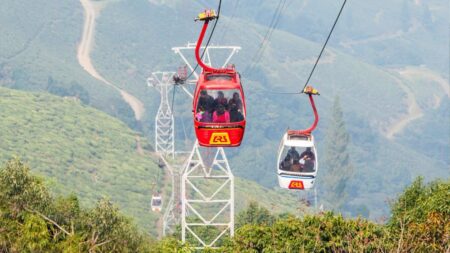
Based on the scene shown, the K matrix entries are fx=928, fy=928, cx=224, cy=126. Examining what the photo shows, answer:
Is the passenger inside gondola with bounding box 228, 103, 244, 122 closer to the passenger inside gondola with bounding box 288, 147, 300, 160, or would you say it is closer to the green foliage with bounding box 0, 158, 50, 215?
the passenger inside gondola with bounding box 288, 147, 300, 160

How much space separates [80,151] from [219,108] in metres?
101

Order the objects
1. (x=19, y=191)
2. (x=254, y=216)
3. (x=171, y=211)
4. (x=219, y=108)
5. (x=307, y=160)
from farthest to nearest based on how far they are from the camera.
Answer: (x=171, y=211), (x=254, y=216), (x=307, y=160), (x=19, y=191), (x=219, y=108)

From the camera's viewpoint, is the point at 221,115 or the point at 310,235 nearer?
the point at 221,115

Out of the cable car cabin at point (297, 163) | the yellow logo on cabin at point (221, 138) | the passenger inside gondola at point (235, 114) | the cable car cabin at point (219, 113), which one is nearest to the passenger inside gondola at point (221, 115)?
the cable car cabin at point (219, 113)

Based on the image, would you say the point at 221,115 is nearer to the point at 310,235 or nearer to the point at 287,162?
the point at 287,162

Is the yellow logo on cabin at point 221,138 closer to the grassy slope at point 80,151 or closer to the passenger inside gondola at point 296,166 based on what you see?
the passenger inside gondola at point 296,166

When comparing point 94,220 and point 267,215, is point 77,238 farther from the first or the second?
point 267,215

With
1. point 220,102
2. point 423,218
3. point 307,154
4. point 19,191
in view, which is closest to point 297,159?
point 307,154

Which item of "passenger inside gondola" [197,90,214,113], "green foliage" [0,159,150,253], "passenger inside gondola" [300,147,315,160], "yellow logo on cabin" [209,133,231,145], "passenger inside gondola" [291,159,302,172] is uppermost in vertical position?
"passenger inside gondola" [197,90,214,113]

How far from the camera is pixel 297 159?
4609cm

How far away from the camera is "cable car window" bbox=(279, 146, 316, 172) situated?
45.7 meters

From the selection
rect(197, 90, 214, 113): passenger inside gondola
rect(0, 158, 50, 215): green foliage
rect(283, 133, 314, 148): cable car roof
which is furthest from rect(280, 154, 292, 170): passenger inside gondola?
rect(0, 158, 50, 215): green foliage

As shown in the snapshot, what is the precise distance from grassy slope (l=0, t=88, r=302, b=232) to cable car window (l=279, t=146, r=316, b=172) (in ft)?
200

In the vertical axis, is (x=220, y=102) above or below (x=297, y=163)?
above
